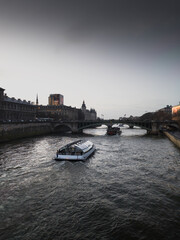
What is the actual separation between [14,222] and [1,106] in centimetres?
8203

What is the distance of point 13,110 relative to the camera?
9075 centimetres

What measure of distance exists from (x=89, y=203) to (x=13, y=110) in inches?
3503

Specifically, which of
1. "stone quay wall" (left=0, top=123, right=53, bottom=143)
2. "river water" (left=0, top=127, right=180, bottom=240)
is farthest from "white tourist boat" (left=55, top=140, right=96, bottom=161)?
"stone quay wall" (left=0, top=123, right=53, bottom=143)

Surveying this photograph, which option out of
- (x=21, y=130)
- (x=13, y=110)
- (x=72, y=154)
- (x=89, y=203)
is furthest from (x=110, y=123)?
(x=89, y=203)

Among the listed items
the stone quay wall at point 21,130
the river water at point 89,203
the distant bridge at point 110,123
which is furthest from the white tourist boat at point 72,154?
the distant bridge at point 110,123

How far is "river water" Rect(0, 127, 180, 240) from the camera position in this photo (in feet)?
34.8

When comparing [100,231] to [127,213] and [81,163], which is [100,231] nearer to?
[127,213]

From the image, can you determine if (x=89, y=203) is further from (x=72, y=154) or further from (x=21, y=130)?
(x=21, y=130)

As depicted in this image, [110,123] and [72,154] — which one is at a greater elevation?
[110,123]

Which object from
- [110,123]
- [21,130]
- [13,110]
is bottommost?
[21,130]

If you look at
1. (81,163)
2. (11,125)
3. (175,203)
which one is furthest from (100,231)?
(11,125)

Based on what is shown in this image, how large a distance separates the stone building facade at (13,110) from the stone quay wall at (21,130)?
9481 millimetres

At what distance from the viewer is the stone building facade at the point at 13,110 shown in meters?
82.8

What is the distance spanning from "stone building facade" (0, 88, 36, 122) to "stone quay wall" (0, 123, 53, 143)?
9481 mm
